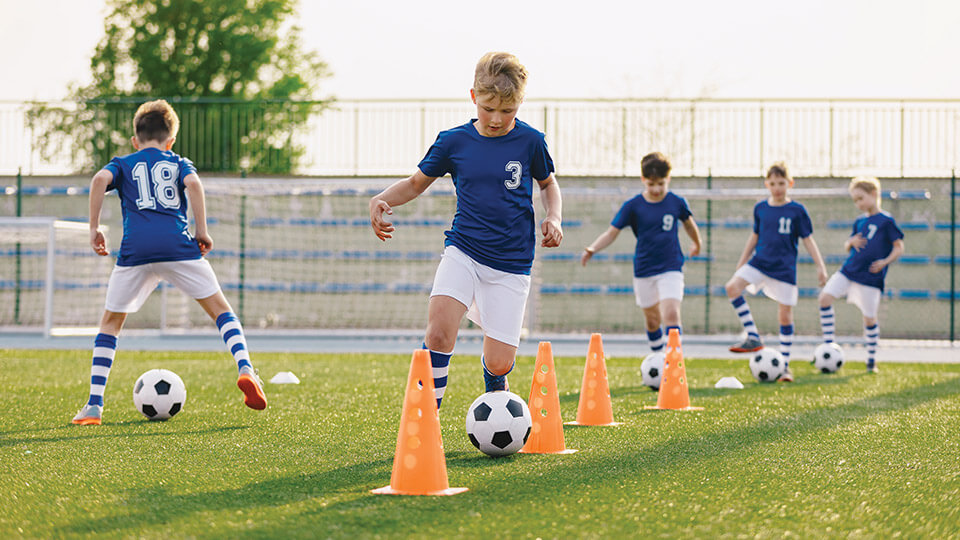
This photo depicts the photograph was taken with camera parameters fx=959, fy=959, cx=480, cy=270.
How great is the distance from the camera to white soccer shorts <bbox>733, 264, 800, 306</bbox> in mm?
9000

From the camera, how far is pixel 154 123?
577cm

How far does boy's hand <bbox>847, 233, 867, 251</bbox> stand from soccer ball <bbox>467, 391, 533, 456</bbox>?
6352mm

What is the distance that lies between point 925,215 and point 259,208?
41.6 ft

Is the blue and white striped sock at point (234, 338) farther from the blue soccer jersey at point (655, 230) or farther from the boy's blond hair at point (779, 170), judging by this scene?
the boy's blond hair at point (779, 170)

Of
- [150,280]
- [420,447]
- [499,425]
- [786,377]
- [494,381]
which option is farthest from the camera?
[786,377]

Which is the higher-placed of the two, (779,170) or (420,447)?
(779,170)

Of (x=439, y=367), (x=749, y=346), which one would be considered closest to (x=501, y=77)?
(x=439, y=367)

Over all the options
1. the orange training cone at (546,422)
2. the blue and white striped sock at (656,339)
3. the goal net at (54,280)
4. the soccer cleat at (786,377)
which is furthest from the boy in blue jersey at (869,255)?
the goal net at (54,280)

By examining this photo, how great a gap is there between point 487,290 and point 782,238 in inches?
212

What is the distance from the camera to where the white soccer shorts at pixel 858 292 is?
9.65 meters

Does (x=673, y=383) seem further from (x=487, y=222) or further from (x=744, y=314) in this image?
(x=744, y=314)

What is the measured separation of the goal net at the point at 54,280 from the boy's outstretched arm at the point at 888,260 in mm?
13175

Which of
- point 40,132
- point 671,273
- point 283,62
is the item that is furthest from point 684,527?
point 283,62

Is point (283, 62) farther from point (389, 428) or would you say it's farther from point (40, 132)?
point (389, 428)
